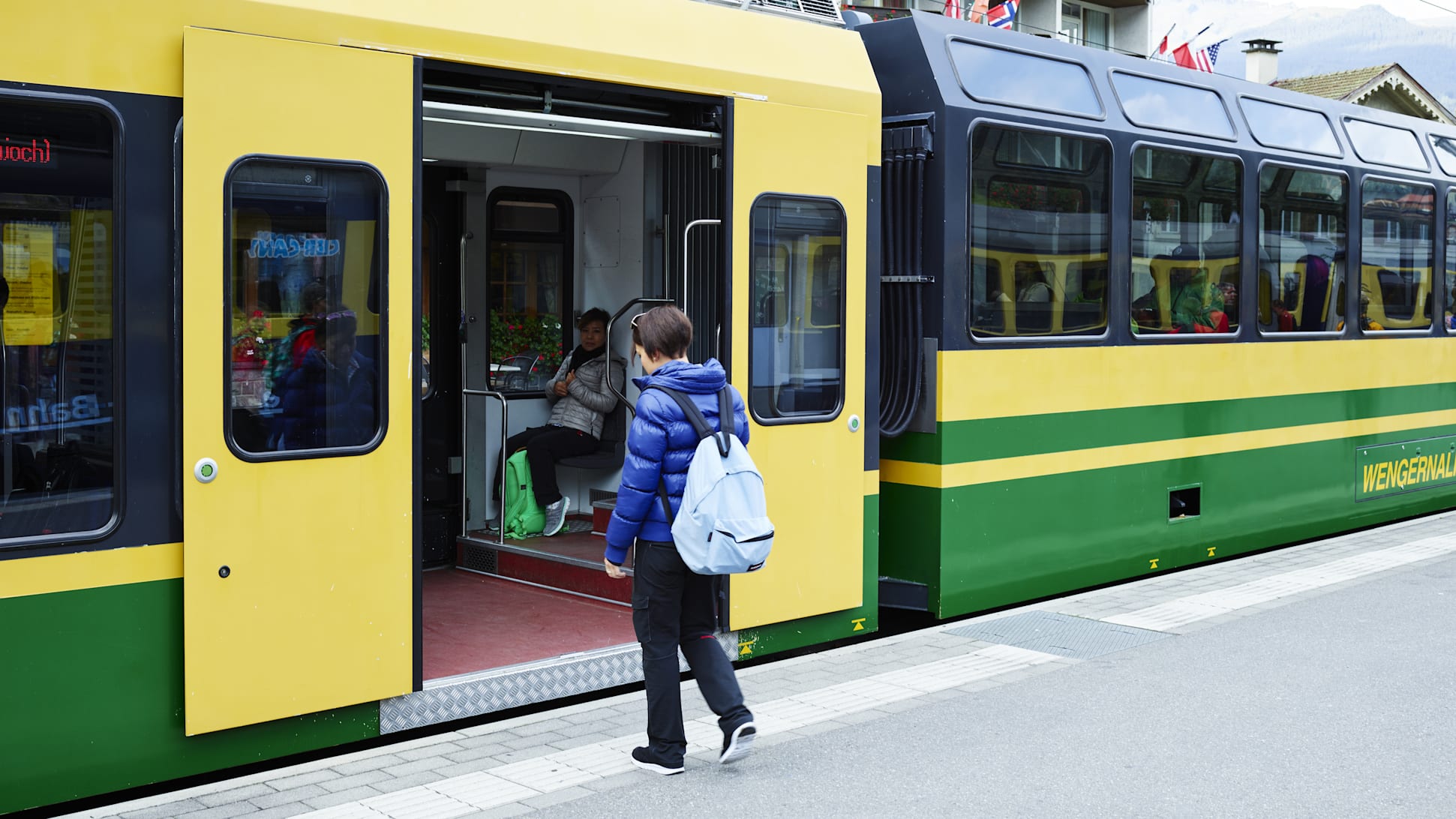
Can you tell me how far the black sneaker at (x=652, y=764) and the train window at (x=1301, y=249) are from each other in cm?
594

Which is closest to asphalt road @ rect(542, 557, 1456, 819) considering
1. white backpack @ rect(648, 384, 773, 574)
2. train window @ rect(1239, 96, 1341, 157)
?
white backpack @ rect(648, 384, 773, 574)

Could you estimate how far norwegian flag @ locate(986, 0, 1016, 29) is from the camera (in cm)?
1460

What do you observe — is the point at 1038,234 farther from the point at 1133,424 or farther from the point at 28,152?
the point at 28,152

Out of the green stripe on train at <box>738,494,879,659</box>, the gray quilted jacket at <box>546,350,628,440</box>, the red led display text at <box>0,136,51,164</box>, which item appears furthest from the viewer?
the gray quilted jacket at <box>546,350,628,440</box>

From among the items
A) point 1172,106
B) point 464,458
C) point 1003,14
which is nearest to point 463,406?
point 464,458

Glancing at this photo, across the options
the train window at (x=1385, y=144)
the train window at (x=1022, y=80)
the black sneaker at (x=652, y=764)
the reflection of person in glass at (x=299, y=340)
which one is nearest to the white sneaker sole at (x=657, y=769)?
the black sneaker at (x=652, y=764)

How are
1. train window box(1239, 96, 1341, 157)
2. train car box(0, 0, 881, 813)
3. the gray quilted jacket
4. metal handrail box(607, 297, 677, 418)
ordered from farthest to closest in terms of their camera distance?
train window box(1239, 96, 1341, 157) < the gray quilted jacket < metal handrail box(607, 297, 677, 418) < train car box(0, 0, 881, 813)

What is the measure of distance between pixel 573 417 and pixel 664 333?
10.5 ft

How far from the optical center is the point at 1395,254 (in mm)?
10609

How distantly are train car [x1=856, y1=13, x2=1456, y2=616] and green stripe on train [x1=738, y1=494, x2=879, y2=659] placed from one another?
1.44ft

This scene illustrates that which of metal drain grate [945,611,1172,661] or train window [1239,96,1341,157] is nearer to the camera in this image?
metal drain grate [945,611,1172,661]

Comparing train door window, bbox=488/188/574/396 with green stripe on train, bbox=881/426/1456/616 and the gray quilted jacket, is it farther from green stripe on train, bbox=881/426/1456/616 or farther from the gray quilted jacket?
green stripe on train, bbox=881/426/1456/616

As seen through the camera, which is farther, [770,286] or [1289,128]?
[1289,128]

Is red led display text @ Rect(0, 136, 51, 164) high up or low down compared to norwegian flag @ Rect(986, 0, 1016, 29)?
down
